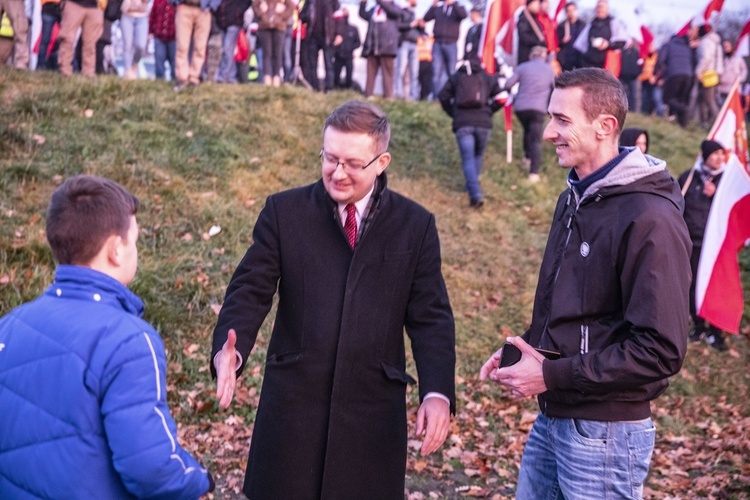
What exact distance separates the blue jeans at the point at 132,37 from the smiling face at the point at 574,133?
1288cm

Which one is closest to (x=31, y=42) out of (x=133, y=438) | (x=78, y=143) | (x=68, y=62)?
(x=68, y=62)

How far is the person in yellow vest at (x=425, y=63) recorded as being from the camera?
1870 centimetres

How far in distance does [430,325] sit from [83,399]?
66.7 inches

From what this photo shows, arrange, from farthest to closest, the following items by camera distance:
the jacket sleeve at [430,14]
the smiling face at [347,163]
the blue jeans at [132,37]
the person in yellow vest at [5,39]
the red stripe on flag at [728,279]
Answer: the jacket sleeve at [430,14] → the blue jeans at [132,37] → the person in yellow vest at [5,39] → the red stripe on flag at [728,279] → the smiling face at [347,163]

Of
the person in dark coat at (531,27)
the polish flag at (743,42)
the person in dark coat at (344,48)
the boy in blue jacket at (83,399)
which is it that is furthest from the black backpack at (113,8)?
the boy in blue jacket at (83,399)

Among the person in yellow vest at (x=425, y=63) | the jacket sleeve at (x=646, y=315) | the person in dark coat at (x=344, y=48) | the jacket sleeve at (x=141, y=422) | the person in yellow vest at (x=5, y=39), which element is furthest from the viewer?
the person in yellow vest at (x=425, y=63)

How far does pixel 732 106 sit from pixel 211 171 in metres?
7.02

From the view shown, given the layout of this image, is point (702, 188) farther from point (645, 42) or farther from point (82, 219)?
point (645, 42)

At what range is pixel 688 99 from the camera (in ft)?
66.0

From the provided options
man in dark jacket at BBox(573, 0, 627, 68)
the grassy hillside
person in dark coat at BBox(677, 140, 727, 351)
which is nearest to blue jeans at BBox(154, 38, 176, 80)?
the grassy hillside

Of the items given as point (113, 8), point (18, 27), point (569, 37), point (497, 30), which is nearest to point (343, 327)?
point (497, 30)

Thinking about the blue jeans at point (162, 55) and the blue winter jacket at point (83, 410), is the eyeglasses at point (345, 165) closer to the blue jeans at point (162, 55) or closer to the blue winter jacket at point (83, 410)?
the blue winter jacket at point (83, 410)

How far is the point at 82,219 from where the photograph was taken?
2.70m

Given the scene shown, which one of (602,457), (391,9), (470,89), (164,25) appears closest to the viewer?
(602,457)
